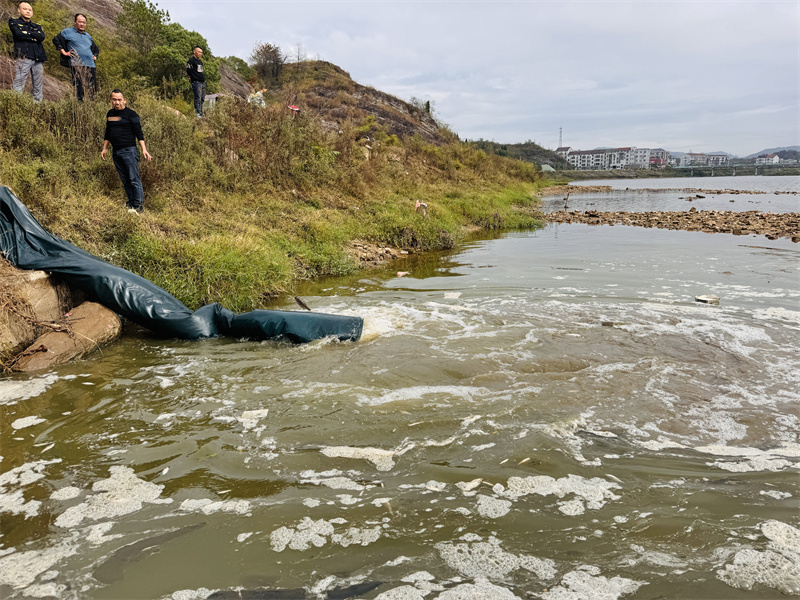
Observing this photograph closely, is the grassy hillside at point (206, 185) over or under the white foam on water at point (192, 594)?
over

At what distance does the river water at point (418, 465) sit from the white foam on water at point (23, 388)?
2 centimetres

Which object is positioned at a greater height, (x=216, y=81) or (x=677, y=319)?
(x=216, y=81)

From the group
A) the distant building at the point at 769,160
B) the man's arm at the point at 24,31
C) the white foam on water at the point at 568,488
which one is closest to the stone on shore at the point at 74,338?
the white foam on water at the point at 568,488

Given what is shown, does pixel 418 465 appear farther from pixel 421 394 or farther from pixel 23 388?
pixel 23 388

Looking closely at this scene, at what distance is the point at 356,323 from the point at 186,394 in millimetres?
1946

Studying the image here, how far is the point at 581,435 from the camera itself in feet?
10.8

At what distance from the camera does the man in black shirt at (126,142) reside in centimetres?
753

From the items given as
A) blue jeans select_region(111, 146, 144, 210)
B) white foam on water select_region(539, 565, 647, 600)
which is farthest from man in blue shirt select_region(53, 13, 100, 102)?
white foam on water select_region(539, 565, 647, 600)

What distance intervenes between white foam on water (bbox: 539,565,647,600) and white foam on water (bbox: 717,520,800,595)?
416 mm

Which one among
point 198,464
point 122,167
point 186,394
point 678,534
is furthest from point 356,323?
point 122,167

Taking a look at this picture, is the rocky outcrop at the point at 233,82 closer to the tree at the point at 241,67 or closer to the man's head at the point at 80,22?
the tree at the point at 241,67

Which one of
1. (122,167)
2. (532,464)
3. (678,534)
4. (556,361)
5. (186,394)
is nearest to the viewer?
(678,534)

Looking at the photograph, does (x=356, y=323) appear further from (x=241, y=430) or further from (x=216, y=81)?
(x=216, y=81)

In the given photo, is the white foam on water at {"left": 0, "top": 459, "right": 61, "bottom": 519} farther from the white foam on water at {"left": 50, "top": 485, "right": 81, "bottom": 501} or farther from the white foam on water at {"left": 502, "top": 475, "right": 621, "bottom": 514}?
the white foam on water at {"left": 502, "top": 475, "right": 621, "bottom": 514}
